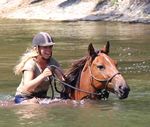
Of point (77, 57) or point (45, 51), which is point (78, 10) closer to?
point (77, 57)

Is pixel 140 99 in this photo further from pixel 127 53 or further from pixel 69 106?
pixel 127 53

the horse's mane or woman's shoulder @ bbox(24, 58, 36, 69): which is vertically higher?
woman's shoulder @ bbox(24, 58, 36, 69)

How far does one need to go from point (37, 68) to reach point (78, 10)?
1442 inches

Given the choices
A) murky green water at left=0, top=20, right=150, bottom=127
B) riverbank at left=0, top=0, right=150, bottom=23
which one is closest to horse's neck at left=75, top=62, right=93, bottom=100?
murky green water at left=0, top=20, right=150, bottom=127

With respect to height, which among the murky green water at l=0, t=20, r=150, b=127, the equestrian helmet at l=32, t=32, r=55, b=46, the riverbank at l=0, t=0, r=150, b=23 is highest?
the riverbank at l=0, t=0, r=150, b=23

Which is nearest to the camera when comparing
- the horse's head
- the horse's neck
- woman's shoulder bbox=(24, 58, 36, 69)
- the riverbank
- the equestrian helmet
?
the horse's head

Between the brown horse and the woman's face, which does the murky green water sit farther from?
the woman's face

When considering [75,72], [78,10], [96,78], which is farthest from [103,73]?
[78,10]

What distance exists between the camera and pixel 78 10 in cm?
4681

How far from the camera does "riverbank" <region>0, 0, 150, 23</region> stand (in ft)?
140

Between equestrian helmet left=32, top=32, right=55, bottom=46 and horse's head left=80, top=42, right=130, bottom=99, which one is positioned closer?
horse's head left=80, top=42, right=130, bottom=99

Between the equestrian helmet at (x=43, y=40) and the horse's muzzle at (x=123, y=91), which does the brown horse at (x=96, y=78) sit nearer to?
the horse's muzzle at (x=123, y=91)

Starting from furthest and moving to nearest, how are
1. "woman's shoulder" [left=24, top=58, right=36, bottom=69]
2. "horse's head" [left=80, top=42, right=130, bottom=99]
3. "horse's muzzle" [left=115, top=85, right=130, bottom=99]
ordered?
"woman's shoulder" [left=24, top=58, right=36, bottom=69] → "horse's head" [left=80, top=42, right=130, bottom=99] → "horse's muzzle" [left=115, top=85, right=130, bottom=99]

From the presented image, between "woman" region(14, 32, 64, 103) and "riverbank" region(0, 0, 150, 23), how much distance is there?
94.2ft
